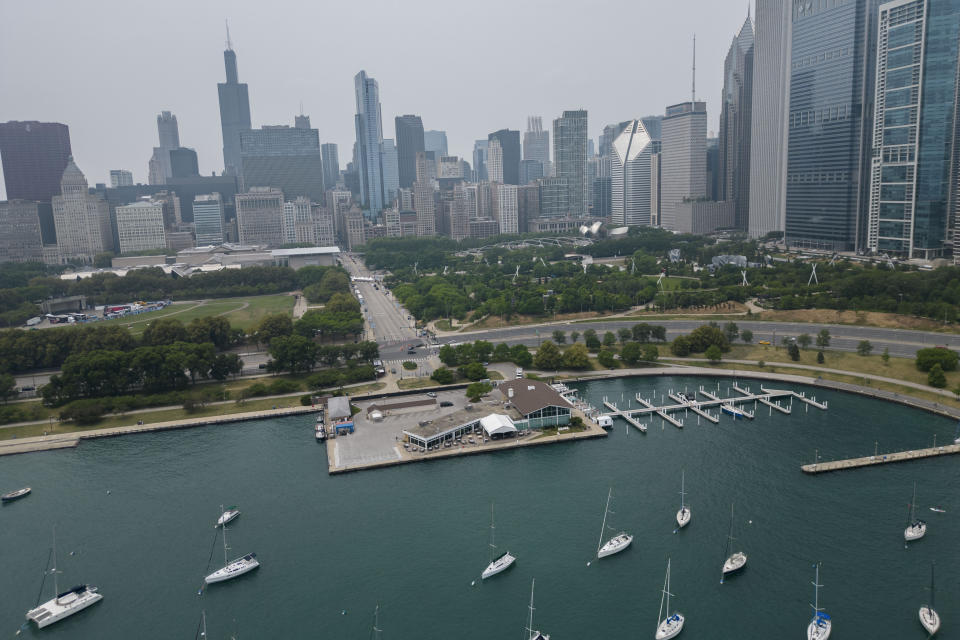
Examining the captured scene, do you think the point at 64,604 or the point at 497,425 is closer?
the point at 64,604

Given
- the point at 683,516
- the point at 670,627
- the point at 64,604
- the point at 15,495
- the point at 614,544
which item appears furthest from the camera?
the point at 15,495

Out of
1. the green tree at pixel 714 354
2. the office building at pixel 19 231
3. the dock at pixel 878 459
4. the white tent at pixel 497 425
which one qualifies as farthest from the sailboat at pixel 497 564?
the office building at pixel 19 231

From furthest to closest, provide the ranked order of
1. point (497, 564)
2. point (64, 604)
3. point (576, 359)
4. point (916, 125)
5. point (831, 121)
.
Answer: point (831, 121) → point (916, 125) → point (576, 359) → point (497, 564) → point (64, 604)

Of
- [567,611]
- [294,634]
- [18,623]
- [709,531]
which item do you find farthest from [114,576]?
[709,531]

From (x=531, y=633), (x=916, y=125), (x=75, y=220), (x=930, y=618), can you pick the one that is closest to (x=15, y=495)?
(x=531, y=633)

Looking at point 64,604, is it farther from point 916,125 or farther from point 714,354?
point 916,125

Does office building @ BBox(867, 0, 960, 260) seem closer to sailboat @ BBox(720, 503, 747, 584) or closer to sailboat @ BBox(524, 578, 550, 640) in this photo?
sailboat @ BBox(720, 503, 747, 584)

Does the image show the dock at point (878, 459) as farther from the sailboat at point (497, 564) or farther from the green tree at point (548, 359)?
the green tree at point (548, 359)
